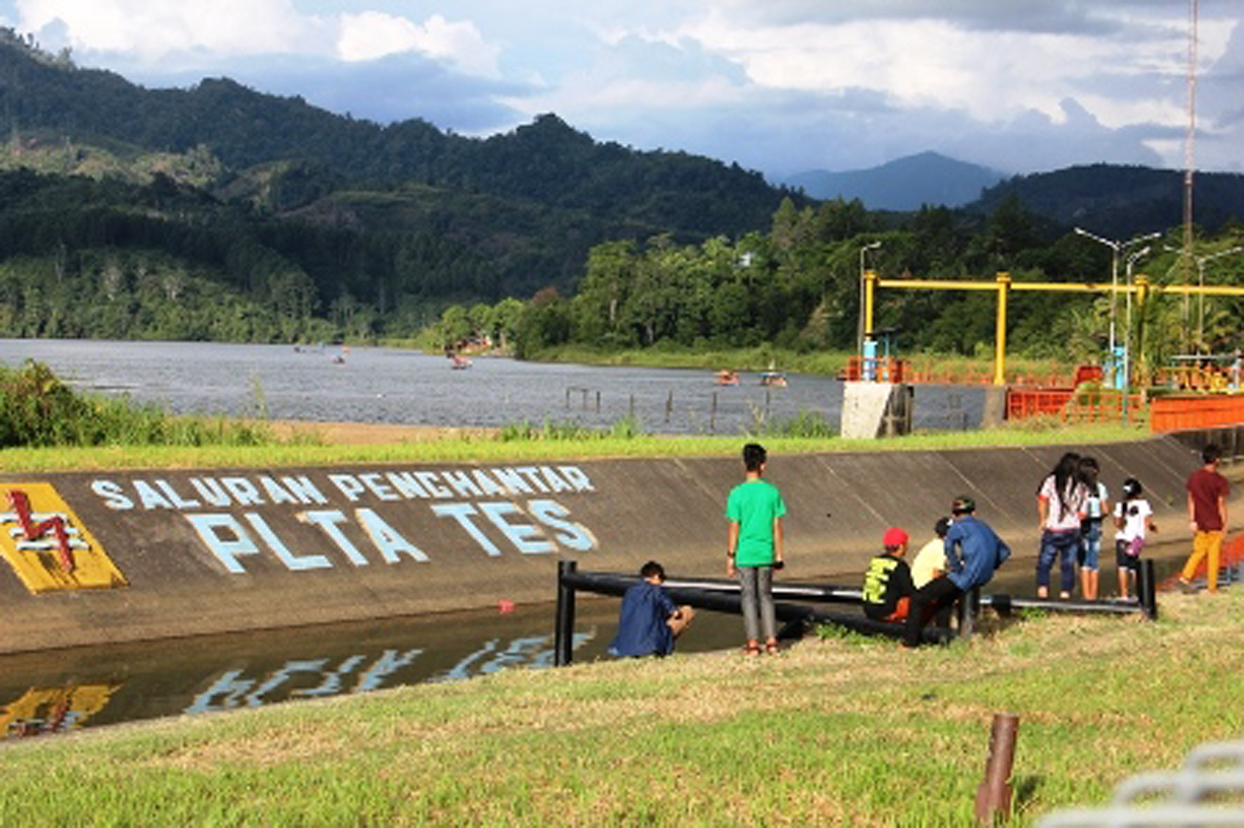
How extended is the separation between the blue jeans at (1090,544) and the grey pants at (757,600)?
25.7 ft

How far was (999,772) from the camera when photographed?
29.7ft

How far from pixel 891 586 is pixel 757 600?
148 cm

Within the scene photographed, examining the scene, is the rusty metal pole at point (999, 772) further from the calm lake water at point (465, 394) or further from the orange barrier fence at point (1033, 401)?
the orange barrier fence at point (1033, 401)

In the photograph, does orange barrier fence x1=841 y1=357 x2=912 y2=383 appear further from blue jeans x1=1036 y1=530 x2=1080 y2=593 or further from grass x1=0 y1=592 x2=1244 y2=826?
grass x1=0 y1=592 x2=1244 y2=826

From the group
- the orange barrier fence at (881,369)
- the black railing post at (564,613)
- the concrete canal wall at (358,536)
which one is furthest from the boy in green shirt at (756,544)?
the orange barrier fence at (881,369)

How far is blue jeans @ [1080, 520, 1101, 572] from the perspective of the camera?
2383cm

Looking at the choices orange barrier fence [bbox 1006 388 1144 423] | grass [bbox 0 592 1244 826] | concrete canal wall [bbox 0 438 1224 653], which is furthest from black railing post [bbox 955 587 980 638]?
orange barrier fence [bbox 1006 388 1144 423]

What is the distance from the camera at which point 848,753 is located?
11125 mm

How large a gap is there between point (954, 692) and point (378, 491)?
16.1 m

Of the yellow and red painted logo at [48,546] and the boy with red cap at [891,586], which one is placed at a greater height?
the boy with red cap at [891,586]

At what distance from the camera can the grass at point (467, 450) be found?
90.7 feet

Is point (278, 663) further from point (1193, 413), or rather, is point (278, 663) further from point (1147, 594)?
point (1193, 413)

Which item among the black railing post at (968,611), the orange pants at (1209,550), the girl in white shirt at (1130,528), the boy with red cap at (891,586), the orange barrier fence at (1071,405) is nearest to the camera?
the black railing post at (968,611)

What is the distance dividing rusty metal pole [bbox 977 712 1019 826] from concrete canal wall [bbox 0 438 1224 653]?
1535cm
